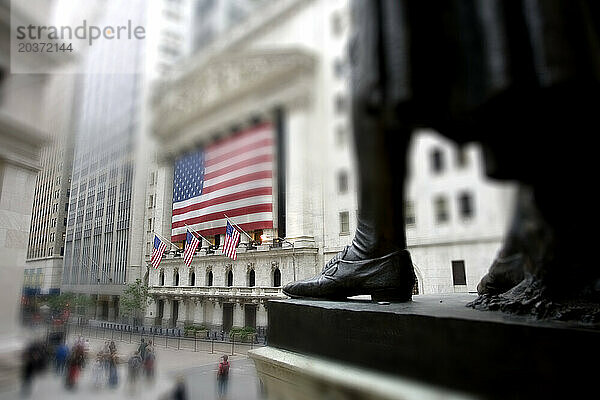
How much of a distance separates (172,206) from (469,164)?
226cm

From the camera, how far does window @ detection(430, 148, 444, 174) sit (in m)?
1.57

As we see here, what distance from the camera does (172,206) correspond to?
2896 millimetres

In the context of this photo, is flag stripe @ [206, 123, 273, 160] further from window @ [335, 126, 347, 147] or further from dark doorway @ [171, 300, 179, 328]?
dark doorway @ [171, 300, 179, 328]

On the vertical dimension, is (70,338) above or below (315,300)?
below

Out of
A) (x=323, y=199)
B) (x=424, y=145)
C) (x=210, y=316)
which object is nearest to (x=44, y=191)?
(x=210, y=316)

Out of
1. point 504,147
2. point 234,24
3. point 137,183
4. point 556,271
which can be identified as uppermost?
point 234,24

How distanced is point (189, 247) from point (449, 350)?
2.57 meters

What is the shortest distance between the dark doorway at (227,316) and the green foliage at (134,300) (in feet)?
2.17

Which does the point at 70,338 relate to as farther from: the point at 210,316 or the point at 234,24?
the point at 234,24

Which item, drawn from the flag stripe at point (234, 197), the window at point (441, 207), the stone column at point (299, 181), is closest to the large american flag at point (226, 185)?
the flag stripe at point (234, 197)

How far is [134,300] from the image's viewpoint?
2514mm

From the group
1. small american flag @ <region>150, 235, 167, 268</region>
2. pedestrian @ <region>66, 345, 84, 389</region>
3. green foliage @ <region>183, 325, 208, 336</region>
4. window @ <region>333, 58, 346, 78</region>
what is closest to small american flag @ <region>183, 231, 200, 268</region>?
small american flag @ <region>150, 235, 167, 268</region>

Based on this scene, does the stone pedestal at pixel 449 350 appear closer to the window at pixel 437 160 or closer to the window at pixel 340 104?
the window at pixel 437 160

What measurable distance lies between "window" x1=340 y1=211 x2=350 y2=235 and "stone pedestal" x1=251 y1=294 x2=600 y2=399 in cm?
192
